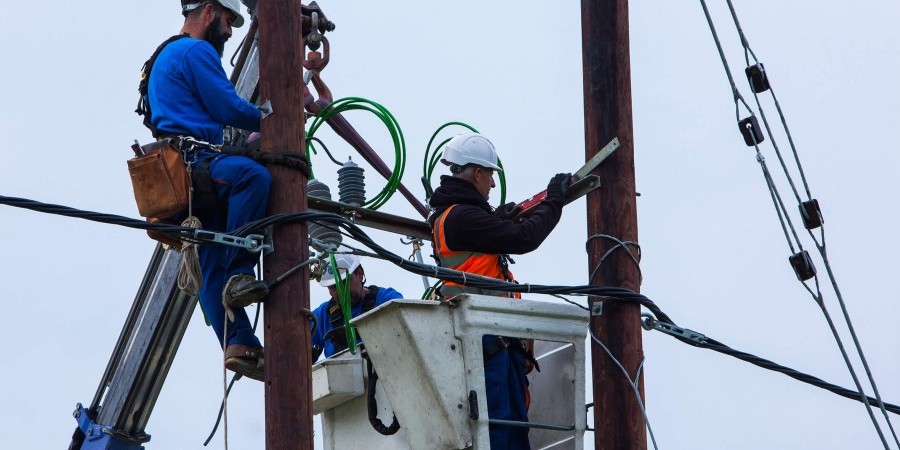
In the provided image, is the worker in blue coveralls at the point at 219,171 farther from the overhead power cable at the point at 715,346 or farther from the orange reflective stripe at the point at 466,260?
the overhead power cable at the point at 715,346

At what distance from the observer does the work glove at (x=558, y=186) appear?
8234mm

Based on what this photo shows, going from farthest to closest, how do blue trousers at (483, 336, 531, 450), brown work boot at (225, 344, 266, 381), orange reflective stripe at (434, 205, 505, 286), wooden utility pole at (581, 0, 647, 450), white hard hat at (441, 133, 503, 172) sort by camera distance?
1. white hard hat at (441, 133, 503, 172)
2. orange reflective stripe at (434, 205, 505, 286)
3. wooden utility pole at (581, 0, 647, 450)
4. blue trousers at (483, 336, 531, 450)
5. brown work boot at (225, 344, 266, 381)

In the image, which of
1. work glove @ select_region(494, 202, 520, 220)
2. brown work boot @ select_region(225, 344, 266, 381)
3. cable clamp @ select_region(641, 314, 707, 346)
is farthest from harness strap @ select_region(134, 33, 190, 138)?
cable clamp @ select_region(641, 314, 707, 346)

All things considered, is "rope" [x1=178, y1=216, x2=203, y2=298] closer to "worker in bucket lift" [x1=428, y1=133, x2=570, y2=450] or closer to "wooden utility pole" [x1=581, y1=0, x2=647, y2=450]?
"worker in bucket lift" [x1=428, y1=133, x2=570, y2=450]

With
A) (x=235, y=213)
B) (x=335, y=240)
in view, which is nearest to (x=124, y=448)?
(x=335, y=240)

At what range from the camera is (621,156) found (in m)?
8.23

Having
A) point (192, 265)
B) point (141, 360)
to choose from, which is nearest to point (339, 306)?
point (141, 360)

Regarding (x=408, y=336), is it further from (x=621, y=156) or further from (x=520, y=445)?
(x=621, y=156)

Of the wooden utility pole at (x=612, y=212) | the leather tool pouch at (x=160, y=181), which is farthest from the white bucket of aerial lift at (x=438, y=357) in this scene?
the leather tool pouch at (x=160, y=181)

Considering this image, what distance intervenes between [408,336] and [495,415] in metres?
0.69

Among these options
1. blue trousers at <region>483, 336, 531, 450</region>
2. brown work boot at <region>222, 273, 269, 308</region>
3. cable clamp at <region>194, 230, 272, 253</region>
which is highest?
cable clamp at <region>194, 230, 272, 253</region>

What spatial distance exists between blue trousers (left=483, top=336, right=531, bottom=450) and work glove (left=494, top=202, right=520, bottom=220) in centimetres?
106

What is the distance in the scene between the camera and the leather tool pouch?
24.1ft

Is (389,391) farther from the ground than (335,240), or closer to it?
closer to it
